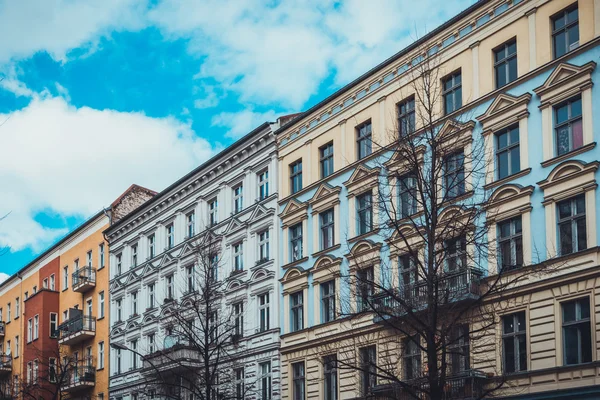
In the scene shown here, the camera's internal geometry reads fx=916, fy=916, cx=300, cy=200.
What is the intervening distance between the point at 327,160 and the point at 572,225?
14286 millimetres

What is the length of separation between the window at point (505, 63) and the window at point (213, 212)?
20.2 meters

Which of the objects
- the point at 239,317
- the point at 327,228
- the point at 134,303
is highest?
the point at 327,228

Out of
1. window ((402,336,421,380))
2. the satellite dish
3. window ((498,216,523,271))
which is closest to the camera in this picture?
window ((498,216,523,271))

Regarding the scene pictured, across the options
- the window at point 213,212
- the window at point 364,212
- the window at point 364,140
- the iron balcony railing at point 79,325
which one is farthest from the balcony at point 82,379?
the window at point 364,140

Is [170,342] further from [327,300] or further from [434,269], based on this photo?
[434,269]

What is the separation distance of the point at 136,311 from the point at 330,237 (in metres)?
20.2

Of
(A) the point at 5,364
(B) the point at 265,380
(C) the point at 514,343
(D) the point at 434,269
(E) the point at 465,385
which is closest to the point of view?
(D) the point at 434,269

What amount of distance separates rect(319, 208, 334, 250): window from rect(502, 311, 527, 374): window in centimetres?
1095

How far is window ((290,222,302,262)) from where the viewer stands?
4103cm

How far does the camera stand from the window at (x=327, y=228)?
128 ft

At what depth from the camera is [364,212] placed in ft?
122

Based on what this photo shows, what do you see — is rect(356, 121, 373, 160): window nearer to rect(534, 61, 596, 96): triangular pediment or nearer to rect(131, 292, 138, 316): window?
rect(534, 61, 596, 96): triangular pediment

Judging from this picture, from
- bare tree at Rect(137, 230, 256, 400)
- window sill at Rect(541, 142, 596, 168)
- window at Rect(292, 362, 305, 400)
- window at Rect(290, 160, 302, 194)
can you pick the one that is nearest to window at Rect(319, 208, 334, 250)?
window at Rect(290, 160, 302, 194)

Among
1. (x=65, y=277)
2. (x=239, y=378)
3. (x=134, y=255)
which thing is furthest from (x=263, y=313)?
(x=65, y=277)
